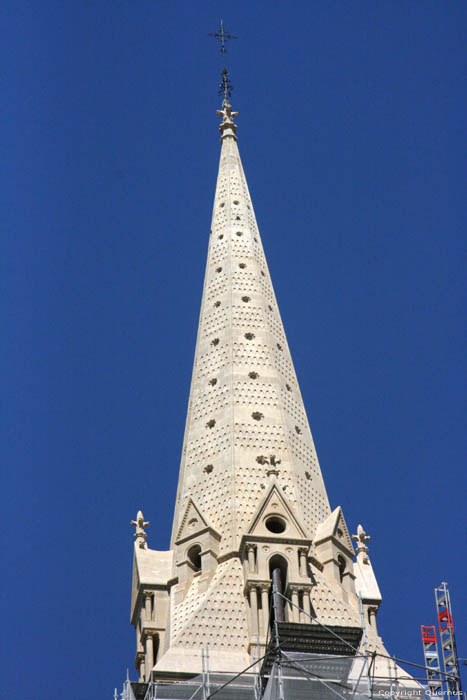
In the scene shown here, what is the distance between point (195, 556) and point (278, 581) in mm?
3920

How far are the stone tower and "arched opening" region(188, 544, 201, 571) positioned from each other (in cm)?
5

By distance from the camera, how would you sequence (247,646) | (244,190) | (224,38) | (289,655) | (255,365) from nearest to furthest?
(289,655) < (247,646) < (255,365) < (244,190) < (224,38)

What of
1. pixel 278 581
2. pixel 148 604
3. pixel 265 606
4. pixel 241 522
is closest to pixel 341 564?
pixel 241 522

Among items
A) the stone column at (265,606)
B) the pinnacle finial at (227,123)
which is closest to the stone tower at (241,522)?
the stone column at (265,606)

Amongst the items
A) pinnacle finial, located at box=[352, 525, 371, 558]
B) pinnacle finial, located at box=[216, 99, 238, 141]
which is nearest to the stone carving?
pinnacle finial, located at box=[352, 525, 371, 558]

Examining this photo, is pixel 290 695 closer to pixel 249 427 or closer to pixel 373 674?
pixel 373 674

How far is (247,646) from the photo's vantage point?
205ft

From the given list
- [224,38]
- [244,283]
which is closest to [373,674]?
[244,283]

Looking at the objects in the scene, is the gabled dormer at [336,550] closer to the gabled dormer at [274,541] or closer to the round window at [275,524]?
the gabled dormer at [274,541]

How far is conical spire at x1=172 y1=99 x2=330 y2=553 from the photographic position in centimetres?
6800

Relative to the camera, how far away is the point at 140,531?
70438mm

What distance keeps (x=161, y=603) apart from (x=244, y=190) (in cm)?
2169

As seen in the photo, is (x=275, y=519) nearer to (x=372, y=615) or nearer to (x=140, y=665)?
(x=372, y=615)

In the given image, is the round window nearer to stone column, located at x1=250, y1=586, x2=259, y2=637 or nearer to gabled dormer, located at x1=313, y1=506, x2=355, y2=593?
gabled dormer, located at x1=313, y1=506, x2=355, y2=593
